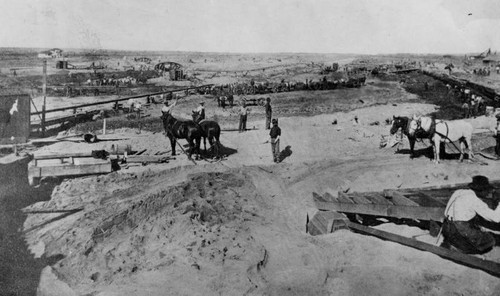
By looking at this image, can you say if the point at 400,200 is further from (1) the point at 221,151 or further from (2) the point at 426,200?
(1) the point at 221,151

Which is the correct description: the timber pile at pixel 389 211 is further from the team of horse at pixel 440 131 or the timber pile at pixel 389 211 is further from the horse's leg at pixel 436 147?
the team of horse at pixel 440 131

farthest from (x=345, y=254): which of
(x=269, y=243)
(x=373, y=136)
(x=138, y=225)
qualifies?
(x=373, y=136)

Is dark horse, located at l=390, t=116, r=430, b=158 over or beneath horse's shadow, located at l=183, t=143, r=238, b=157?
over

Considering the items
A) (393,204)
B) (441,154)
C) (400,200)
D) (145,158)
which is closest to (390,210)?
(393,204)

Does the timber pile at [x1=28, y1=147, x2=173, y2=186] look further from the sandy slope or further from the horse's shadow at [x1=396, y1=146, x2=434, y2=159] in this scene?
the horse's shadow at [x1=396, y1=146, x2=434, y2=159]

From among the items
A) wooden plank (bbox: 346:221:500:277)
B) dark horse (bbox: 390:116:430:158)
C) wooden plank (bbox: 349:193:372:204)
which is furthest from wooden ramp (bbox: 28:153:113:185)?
dark horse (bbox: 390:116:430:158)

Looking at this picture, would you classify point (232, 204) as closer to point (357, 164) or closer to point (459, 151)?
point (357, 164)

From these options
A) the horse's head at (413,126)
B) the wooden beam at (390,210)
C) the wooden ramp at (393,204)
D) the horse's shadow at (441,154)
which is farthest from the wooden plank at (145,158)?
the horse's shadow at (441,154)
